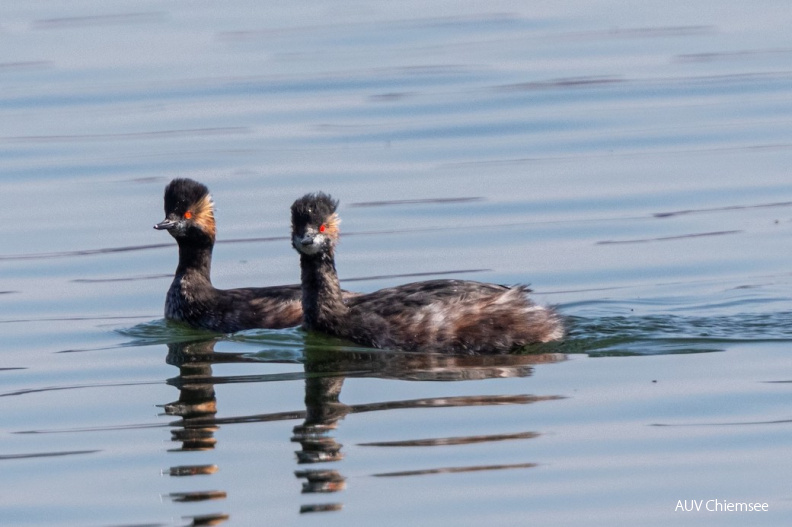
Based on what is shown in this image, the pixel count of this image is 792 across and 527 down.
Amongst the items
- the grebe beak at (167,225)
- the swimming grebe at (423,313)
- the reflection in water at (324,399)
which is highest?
the grebe beak at (167,225)

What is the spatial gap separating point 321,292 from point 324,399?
6.76ft

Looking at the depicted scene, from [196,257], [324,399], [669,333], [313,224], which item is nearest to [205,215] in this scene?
[196,257]

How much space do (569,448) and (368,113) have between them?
42.1 feet

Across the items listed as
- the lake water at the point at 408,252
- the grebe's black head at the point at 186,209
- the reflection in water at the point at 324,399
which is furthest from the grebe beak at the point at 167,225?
the reflection in water at the point at 324,399

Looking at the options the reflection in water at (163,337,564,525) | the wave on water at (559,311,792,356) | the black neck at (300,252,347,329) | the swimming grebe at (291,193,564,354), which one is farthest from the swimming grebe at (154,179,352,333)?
the wave on water at (559,311,792,356)

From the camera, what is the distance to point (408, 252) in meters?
14.4

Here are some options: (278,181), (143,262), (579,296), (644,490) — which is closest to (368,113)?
(278,181)

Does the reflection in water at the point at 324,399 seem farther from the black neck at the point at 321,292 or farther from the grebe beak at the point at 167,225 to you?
the grebe beak at the point at 167,225

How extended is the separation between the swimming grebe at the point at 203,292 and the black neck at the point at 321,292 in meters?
0.77

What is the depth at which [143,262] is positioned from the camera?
1468 centimetres

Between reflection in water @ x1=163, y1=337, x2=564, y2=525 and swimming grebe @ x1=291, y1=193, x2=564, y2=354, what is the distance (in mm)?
169

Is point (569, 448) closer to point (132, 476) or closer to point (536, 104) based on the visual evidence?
point (132, 476)

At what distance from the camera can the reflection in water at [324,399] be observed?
8164mm

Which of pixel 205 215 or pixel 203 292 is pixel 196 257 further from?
pixel 203 292
